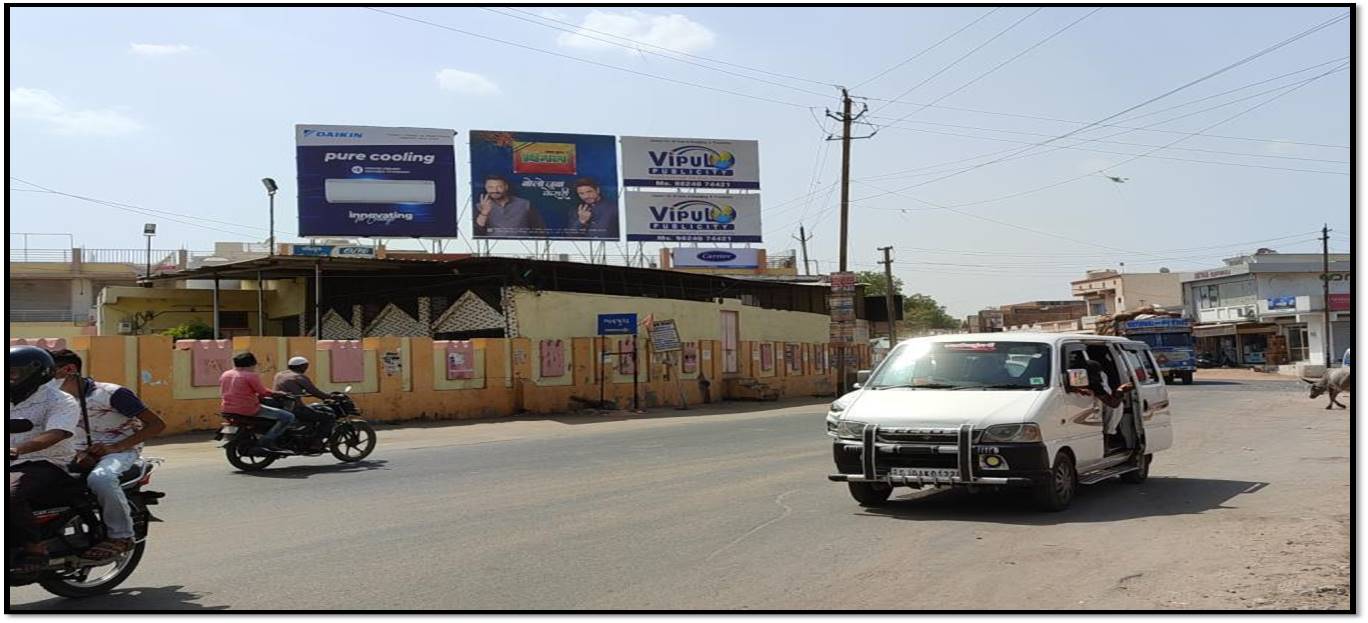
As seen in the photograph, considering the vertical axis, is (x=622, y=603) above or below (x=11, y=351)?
below

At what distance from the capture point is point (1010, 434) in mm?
9469

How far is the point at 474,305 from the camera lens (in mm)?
32625

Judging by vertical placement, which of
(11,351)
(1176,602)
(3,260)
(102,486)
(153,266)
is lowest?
(1176,602)

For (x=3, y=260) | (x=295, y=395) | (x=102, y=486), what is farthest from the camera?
(x=295, y=395)

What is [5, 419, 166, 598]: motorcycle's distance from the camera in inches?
255

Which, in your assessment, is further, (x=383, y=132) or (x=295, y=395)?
(x=383, y=132)

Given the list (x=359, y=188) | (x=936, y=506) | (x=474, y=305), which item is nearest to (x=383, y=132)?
(x=359, y=188)

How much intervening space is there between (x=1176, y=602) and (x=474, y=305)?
27609 millimetres

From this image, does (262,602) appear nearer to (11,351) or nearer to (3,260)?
(11,351)

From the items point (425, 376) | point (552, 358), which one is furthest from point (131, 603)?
point (552, 358)

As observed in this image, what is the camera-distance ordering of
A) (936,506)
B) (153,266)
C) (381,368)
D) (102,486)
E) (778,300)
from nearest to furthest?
(102,486), (936,506), (381,368), (778,300), (153,266)

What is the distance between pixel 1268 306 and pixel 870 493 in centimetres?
6159

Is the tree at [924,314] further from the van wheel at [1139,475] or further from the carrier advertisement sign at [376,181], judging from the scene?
the van wheel at [1139,475]

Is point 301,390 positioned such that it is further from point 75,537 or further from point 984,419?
point 984,419
